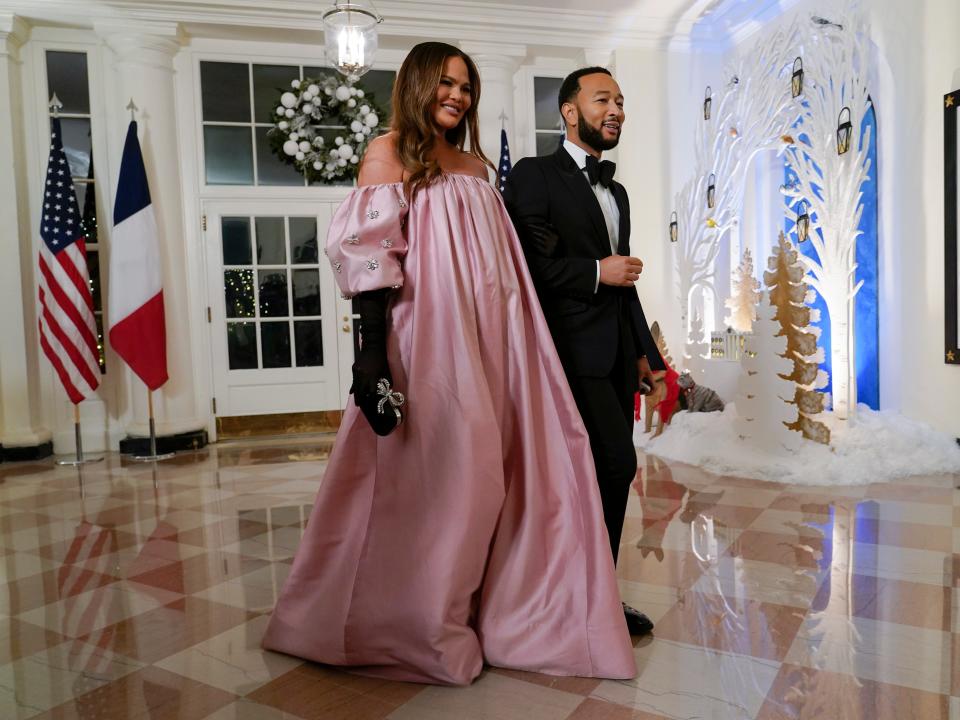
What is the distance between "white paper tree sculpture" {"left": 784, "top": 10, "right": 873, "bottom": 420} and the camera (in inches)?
165

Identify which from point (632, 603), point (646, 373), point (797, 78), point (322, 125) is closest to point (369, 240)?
point (646, 373)

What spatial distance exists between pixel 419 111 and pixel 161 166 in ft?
14.5

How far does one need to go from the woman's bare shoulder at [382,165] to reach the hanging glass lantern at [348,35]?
2.72 meters

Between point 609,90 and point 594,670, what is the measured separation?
1384mm

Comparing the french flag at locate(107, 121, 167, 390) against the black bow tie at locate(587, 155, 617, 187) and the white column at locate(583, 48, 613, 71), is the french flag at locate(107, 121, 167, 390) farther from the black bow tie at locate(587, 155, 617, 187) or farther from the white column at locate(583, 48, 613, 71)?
the black bow tie at locate(587, 155, 617, 187)

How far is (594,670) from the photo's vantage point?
1.73 meters

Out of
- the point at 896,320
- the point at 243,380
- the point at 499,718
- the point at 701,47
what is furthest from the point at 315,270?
the point at 499,718

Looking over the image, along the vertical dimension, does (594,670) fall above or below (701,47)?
below

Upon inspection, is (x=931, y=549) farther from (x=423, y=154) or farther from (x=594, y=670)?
(x=423, y=154)

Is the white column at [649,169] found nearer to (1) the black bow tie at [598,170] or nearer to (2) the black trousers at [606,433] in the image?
(1) the black bow tie at [598,170]

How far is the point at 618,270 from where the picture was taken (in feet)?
5.99

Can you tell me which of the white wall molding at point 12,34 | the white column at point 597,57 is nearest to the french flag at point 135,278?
the white wall molding at point 12,34

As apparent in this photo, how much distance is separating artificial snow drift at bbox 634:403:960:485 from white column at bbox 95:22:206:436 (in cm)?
353

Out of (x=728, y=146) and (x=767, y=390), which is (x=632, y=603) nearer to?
(x=767, y=390)
